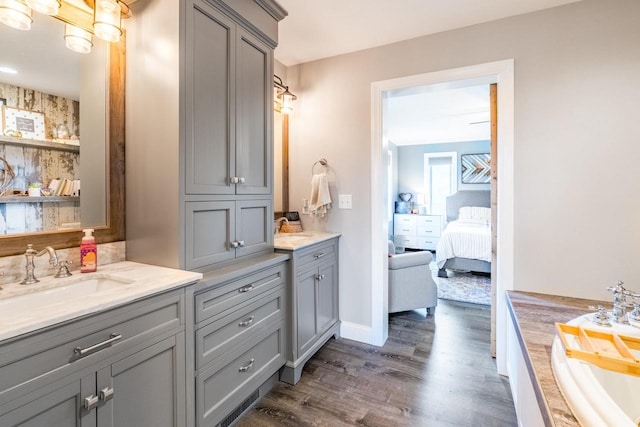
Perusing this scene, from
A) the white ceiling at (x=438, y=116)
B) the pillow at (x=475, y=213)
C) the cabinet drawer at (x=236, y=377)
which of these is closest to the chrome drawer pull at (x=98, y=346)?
the cabinet drawer at (x=236, y=377)

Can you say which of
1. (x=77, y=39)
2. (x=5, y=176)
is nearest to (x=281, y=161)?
(x=77, y=39)

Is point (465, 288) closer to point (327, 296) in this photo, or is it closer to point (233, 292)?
point (327, 296)

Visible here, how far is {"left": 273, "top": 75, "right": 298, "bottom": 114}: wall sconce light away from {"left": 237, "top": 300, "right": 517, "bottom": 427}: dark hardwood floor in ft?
6.89

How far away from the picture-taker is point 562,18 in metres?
1.98

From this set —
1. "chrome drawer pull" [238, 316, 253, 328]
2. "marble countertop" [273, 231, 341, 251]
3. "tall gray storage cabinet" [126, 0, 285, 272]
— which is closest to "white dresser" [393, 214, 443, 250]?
"marble countertop" [273, 231, 341, 251]

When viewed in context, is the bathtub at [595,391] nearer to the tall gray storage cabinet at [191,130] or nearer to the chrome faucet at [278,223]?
the tall gray storage cabinet at [191,130]

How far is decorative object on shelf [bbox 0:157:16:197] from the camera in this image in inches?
48.8

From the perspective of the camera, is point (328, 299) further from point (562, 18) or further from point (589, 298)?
point (562, 18)

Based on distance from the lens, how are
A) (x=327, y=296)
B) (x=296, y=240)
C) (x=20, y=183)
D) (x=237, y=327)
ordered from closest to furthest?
(x=20, y=183) < (x=237, y=327) < (x=296, y=240) < (x=327, y=296)

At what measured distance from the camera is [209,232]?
1.59 metres

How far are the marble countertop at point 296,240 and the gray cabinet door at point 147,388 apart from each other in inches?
35.2

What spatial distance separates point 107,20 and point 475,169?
676 cm

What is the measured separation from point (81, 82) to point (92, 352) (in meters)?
1.28

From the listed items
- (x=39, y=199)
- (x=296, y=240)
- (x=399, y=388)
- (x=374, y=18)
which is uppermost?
(x=374, y=18)
